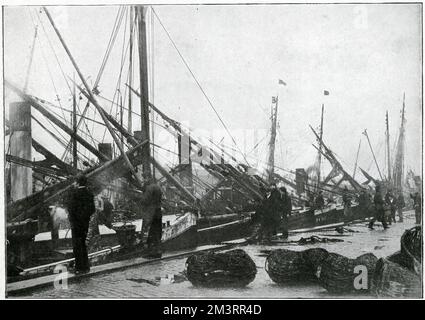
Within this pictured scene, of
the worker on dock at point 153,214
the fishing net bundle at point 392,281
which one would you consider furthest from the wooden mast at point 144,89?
the fishing net bundle at point 392,281

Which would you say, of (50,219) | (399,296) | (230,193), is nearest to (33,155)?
(50,219)

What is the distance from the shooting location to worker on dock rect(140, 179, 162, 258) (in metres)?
10.4

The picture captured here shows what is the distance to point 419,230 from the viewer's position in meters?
9.74

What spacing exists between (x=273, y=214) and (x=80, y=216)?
5682 millimetres

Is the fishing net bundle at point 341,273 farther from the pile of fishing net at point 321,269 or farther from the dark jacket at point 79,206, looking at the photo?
the dark jacket at point 79,206

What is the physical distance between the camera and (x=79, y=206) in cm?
898

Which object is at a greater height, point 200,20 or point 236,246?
point 200,20

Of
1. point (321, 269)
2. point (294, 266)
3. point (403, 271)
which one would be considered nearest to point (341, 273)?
point (321, 269)

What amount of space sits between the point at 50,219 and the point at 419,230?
905 cm

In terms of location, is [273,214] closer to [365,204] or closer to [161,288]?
[161,288]

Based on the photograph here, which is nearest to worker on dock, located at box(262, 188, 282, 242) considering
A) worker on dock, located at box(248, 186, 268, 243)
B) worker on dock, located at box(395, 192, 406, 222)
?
worker on dock, located at box(248, 186, 268, 243)

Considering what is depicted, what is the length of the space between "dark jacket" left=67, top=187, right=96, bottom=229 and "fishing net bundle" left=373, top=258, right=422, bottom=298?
5396 mm
